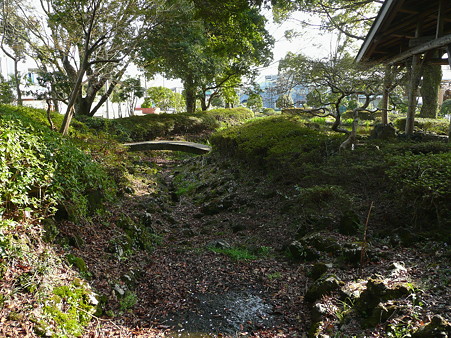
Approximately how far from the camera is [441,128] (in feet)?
37.6

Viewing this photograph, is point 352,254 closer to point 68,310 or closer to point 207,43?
point 68,310

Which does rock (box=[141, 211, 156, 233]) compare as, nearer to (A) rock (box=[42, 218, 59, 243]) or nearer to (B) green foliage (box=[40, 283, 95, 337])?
(A) rock (box=[42, 218, 59, 243])

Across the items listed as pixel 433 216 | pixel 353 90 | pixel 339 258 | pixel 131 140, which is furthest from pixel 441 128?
pixel 131 140

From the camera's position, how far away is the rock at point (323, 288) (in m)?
3.66

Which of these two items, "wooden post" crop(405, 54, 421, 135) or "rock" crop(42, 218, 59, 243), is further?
"wooden post" crop(405, 54, 421, 135)

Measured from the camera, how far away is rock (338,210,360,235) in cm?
504

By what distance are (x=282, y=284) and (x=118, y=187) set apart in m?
4.64

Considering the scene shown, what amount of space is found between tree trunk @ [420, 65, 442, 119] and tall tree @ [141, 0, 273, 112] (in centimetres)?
794

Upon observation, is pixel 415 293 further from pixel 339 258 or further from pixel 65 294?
pixel 65 294

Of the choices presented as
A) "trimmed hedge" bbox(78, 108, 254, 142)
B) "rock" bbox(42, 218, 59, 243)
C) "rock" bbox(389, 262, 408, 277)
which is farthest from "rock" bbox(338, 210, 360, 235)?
"trimmed hedge" bbox(78, 108, 254, 142)

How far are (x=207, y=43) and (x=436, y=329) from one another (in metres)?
10.1

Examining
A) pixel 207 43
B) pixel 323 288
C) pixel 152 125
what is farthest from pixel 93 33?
pixel 323 288

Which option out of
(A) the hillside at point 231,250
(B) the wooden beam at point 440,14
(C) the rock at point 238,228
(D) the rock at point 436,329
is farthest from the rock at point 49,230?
(B) the wooden beam at point 440,14

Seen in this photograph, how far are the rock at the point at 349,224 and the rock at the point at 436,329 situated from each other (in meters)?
2.50
